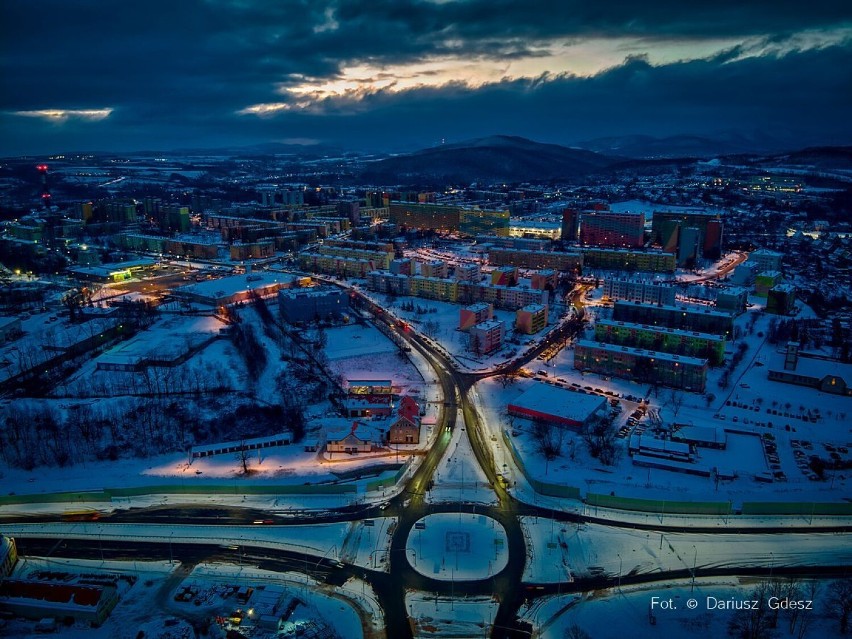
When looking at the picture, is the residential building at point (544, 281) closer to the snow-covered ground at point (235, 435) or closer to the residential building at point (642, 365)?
the residential building at point (642, 365)

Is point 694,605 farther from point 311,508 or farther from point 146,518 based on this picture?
point 146,518

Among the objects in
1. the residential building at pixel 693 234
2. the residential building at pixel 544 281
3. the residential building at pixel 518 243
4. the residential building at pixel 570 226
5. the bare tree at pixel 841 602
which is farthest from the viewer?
the residential building at pixel 570 226

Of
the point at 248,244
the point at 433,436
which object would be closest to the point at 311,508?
the point at 433,436

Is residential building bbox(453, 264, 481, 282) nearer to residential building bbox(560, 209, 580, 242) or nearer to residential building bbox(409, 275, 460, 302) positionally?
residential building bbox(409, 275, 460, 302)

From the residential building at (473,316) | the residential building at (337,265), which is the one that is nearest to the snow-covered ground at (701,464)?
the residential building at (473,316)

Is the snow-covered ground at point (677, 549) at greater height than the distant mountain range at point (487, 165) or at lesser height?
lesser

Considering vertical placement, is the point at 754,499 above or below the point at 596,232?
below
